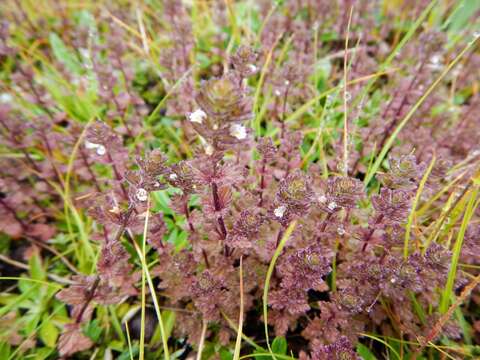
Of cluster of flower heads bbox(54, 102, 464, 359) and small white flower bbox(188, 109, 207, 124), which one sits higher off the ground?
small white flower bbox(188, 109, 207, 124)

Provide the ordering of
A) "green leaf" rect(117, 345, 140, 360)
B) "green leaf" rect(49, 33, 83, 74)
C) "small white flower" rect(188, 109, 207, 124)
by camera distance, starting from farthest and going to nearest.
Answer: "green leaf" rect(49, 33, 83, 74) → "green leaf" rect(117, 345, 140, 360) → "small white flower" rect(188, 109, 207, 124)

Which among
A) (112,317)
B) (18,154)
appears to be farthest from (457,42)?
(18,154)

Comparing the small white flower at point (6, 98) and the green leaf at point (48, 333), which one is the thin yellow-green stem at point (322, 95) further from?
the small white flower at point (6, 98)

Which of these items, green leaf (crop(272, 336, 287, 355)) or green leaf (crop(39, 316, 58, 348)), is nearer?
green leaf (crop(272, 336, 287, 355))

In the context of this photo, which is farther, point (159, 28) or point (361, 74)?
point (159, 28)

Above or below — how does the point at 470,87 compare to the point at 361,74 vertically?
below

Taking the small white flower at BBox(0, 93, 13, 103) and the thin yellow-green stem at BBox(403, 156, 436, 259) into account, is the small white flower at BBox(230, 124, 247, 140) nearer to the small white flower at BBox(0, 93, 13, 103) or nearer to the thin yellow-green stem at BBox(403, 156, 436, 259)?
the thin yellow-green stem at BBox(403, 156, 436, 259)

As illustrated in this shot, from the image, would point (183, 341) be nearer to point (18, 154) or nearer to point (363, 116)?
point (18, 154)

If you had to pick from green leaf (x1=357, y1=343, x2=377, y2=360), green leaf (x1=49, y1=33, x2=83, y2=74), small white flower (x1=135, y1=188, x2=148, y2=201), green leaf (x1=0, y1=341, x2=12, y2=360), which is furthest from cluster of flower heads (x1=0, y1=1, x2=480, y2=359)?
green leaf (x1=49, y1=33, x2=83, y2=74)

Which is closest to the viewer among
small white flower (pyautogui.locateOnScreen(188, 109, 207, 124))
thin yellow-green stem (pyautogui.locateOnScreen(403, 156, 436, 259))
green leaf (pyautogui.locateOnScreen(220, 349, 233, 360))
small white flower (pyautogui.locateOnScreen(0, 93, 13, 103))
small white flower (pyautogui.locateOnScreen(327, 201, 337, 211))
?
small white flower (pyautogui.locateOnScreen(188, 109, 207, 124))
